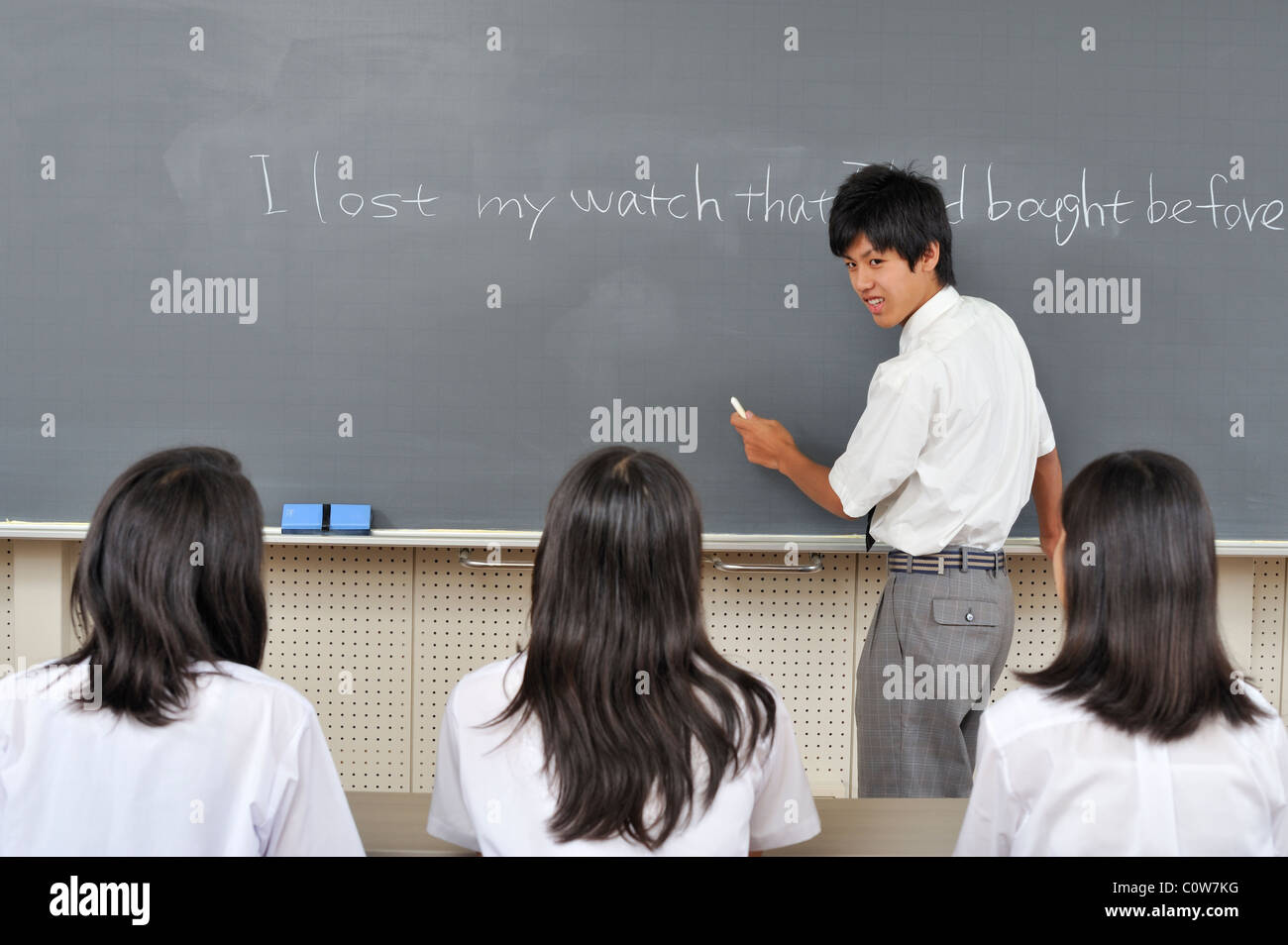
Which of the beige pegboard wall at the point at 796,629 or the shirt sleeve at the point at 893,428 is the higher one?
the shirt sleeve at the point at 893,428

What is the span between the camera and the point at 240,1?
102 inches

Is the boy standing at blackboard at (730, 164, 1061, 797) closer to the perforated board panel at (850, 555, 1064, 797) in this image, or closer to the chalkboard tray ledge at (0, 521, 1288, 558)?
the chalkboard tray ledge at (0, 521, 1288, 558)

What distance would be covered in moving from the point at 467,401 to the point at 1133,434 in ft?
5.28

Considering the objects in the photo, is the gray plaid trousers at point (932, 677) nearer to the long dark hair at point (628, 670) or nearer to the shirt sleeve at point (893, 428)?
the shirt sleeve at point (893, 428)

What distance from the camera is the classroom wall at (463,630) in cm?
285

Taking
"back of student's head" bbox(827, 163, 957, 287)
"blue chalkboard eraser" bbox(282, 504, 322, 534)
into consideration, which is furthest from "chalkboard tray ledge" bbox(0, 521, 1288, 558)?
"back of student's head" bbox(827, 163, 957, 287)

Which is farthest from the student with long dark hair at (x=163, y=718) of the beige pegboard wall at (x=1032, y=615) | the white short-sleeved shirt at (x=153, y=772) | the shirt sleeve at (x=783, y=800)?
the beige pegboard wall at (x=1032, y=615)

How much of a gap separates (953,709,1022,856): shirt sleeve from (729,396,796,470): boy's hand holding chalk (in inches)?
51.4

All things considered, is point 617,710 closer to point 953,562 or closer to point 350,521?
point 953,562

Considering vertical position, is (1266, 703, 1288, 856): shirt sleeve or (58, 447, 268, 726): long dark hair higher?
(58, 447, 268, 726): long dark hair

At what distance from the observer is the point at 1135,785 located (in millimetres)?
1208

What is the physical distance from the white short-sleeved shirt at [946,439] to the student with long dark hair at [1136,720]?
3.04 feet

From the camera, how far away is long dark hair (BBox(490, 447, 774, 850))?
122cm

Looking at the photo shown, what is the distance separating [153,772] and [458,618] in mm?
1654
